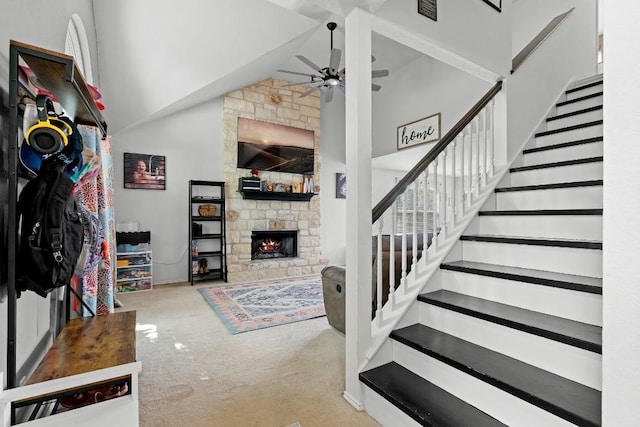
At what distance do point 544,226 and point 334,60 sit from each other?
2.77 m

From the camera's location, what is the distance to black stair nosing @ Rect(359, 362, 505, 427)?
137cm

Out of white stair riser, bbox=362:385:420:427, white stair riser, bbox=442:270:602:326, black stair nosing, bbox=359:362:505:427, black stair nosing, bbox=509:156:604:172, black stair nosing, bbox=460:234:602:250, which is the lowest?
white stair riser, bbox=362:385:420:427

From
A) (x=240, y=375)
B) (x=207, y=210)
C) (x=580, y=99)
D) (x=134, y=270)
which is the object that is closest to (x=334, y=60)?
(x=580, y=99)

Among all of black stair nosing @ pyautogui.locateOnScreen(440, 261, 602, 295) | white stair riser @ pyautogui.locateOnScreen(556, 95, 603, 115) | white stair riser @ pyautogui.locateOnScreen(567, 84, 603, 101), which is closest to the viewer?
black stair nosing @ pyautogui.locateOnScreen(440, 261, 602, 295)

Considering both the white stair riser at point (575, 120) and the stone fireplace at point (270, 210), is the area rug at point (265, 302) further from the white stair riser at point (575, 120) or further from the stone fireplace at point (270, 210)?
the white stair riser at point (575, 120)

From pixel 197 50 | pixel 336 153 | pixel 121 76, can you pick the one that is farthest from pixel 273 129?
pixel 121 76

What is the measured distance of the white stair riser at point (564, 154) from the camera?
247 cm

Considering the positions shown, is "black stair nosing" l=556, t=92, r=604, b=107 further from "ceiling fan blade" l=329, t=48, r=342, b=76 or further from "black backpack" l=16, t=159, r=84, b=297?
"black backpack" l=16, t=159, r=84, b=297

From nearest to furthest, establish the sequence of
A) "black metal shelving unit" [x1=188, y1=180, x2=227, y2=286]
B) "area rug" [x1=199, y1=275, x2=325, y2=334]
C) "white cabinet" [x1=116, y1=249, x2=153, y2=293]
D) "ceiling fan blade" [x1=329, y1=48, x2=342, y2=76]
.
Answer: "area rug" [x1=199, y1=275, x2=325, y2=334] < "ceiling fan blade" [x1=329, y1=48, x2=342, y2=76] < "white cabinet" [x1=116, y1=249, x2=153, y2=293] < "black metal shelving unit" [x1=188, y1=180, x2=227, y2=286]

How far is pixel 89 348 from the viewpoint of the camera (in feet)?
4.60

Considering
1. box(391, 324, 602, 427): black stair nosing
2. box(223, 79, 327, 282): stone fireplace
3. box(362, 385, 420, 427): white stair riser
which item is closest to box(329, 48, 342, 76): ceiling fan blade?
box(223, 79, 327, 282): stone fireplace

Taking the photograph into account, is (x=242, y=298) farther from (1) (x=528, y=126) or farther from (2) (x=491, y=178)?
(1) (x=528, y=126)

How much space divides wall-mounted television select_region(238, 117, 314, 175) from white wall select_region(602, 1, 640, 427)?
529 centimetres

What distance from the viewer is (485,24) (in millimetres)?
2516
